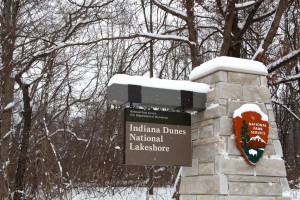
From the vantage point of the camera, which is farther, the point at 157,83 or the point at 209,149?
the point at 157,83

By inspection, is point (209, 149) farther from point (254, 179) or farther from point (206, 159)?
point (254, 179)

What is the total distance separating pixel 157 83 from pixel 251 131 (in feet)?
3.72

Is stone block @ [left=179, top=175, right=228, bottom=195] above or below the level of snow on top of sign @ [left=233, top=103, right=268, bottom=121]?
below

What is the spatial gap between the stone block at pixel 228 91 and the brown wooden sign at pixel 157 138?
48cm

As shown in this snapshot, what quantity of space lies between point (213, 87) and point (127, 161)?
1.26m

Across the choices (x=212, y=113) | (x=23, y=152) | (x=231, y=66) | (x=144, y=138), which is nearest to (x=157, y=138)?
(x=144, y=138)

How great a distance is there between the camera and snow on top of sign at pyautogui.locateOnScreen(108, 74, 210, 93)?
4.49 m

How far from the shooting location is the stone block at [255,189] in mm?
4312

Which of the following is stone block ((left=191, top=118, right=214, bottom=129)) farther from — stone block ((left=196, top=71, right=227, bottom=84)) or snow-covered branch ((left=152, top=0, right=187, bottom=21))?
snow-covered branch ((left=152, top=0, right=187, bottom=21))

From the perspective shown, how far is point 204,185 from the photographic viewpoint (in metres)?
4.53

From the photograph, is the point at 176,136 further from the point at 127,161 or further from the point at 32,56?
the point at 32,56

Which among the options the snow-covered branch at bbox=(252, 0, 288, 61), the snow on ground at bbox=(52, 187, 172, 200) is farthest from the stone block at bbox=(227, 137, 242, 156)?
the snow on ground at bbox=(52, 187, 172, 200)

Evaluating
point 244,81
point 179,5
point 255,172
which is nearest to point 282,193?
point 255,172

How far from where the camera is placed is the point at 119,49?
53.5 feet
